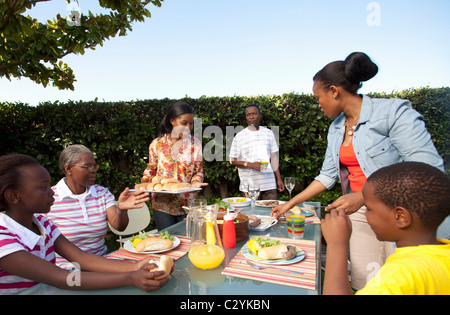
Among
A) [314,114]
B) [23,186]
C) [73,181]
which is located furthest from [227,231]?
[314,114]

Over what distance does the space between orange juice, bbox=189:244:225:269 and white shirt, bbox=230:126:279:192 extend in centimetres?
288

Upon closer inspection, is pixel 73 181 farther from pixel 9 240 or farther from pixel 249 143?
pixel 249 143

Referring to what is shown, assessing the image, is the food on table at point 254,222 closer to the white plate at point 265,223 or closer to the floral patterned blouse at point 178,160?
the white plate at point 265,223

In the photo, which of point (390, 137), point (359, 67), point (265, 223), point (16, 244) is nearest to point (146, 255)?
point (16, 244)

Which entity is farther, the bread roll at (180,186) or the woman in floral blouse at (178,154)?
the woman in floral blouse at (178,154)

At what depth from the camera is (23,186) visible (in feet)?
4.82

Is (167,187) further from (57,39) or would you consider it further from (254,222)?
(57,39)

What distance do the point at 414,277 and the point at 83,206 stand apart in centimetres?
229

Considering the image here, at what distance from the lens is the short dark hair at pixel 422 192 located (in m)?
1.10

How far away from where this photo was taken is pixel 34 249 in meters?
1.51

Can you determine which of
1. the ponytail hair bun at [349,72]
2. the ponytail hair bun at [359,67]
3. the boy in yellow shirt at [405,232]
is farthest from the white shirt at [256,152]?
the boy in yellow shirt at [405,232]

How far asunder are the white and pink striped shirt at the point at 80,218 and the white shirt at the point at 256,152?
Answer: 2.62 metres
